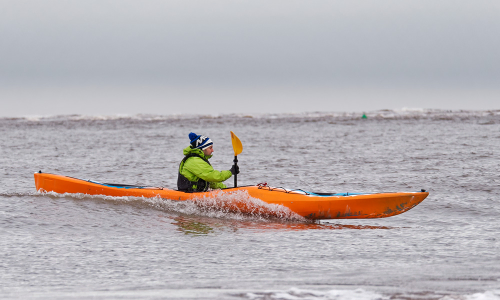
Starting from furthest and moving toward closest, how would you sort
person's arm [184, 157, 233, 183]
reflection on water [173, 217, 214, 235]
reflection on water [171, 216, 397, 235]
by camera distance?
person's arm [184, 157, 233, 183], reflection on water [171, 216, 397, 235], reflection on water [173, 217, 214, 235]

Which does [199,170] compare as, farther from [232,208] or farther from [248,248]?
[248,248]

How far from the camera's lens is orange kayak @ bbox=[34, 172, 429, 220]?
27.6 feet

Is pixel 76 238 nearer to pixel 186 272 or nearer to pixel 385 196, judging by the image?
pixel 186 272

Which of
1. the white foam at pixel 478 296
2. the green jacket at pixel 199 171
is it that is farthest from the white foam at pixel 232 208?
the white foam at pixel 478 296

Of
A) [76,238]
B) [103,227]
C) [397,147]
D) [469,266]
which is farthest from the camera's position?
[397,147]

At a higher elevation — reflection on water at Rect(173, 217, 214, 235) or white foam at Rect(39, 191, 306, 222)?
white foam at Rect(39, 191, 306, 222)

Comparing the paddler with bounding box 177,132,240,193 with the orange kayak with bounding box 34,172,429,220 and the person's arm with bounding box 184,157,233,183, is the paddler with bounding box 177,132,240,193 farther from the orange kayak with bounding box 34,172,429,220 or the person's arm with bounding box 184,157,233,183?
the orange kayak with bounding box 34,172,429,220

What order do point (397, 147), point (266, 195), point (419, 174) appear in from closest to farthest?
1. point (266, 195)
2. point (419, 174)
3. point (397, 147)

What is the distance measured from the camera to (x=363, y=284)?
501 centimetres

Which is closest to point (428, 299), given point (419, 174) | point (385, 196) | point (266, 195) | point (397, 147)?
point (385, 196)

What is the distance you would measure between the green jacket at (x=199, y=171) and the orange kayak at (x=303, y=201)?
28 centimetres

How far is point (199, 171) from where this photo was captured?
30.4ft

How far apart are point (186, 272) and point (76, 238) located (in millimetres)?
2430

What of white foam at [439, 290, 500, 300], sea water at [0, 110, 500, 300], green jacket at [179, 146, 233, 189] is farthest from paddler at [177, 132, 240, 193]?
white foam at [439, 290, 500, 300]
